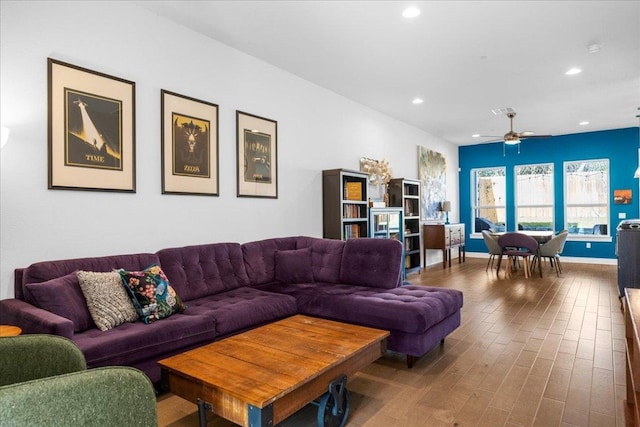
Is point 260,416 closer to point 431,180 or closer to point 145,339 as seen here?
point 145,339

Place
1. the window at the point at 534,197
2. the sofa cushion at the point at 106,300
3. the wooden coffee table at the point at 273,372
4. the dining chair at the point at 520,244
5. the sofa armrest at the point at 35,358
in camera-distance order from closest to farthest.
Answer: the sofa armrest at the point at 35,358 < the wooden coffee table at the point at 273,372 < the sofa cushion at the point at 106,300 < the dining chair at the point at 520,244 < the window at the point at 534,197

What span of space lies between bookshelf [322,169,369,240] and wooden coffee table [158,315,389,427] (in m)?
2.79

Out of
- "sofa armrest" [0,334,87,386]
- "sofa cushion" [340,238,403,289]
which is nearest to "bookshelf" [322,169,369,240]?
"sofa cushion" [340,238,403,289]

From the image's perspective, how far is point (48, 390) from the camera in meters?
0.96

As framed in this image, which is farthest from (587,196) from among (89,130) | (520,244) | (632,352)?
(89,130)

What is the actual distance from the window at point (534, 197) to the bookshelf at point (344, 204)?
18.4 ft

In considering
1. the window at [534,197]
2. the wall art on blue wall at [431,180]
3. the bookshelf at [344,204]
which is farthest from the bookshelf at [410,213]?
the window at [534,197]

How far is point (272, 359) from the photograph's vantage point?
1979mm

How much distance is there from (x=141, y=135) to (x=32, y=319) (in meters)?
1.74

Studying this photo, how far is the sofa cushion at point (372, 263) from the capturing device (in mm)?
3604

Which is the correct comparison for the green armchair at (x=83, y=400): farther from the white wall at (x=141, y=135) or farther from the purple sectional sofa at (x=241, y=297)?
the white wall at (x=141, y=135)

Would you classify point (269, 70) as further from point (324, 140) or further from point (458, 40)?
point (458, 40)

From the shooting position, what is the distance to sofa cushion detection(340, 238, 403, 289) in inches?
142

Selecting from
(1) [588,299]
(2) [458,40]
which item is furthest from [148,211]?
(1) [588,299]
